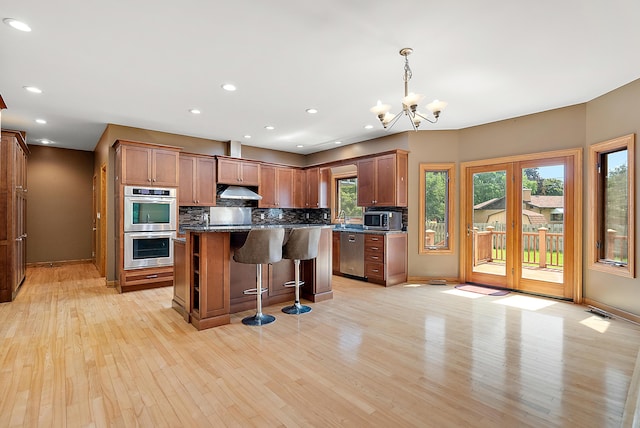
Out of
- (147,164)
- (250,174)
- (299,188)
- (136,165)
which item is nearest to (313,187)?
(299,188)

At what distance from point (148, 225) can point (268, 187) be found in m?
2.64

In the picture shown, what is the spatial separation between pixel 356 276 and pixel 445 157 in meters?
2.65

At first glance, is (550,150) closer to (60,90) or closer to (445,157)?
(445,157)

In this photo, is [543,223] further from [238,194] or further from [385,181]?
[238,194]

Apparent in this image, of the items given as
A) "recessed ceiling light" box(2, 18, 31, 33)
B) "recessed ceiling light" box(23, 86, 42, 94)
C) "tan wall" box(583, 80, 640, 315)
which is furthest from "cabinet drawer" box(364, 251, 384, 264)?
"recessed ceiling light" box(23, 86, 42, 94)

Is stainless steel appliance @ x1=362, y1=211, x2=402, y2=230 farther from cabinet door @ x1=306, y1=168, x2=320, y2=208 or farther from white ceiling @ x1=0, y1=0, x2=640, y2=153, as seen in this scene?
white ceiling @ x1=0, y1=0, x2=640, y2=153

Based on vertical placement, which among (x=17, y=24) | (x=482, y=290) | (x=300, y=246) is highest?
(x=17, y=24)

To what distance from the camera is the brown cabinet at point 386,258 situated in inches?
214

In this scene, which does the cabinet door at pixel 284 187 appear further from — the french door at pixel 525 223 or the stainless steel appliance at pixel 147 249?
the french door at pixel 525 223

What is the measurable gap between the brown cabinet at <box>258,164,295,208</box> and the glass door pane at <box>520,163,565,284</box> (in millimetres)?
4582

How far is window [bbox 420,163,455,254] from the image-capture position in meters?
5.65

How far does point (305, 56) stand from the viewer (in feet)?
9.93

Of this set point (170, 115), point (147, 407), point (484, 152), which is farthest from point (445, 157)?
point (147, 407)

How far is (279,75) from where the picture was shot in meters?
3.45
